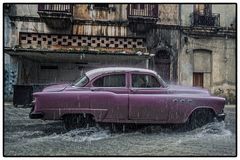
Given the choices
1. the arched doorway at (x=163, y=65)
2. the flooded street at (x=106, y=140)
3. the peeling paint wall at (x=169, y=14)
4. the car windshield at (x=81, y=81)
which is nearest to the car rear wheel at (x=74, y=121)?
the flooded street at (x=106, y=140)

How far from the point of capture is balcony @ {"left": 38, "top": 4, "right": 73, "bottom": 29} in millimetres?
11148

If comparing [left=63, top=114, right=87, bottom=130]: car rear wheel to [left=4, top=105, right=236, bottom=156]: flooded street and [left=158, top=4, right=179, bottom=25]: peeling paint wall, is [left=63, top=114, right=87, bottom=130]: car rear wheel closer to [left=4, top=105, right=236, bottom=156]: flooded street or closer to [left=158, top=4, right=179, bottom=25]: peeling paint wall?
[left=4, top=105, right=236, bottom=156]: flooded street

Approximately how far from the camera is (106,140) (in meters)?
5.93

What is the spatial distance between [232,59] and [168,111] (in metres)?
3.79

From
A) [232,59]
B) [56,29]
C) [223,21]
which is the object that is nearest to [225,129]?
[232,59]

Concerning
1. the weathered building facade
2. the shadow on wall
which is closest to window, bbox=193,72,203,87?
the weathered building facade

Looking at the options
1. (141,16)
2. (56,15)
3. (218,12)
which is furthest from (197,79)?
(56,15)

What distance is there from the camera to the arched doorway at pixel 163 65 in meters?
7.30

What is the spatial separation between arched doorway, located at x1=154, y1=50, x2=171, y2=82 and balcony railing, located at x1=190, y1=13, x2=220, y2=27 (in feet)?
8.35

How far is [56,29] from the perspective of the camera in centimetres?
1116

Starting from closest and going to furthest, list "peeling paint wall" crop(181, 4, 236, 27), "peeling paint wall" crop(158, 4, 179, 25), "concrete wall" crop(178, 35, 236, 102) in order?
"concrete wall" crop(178, 35, 236, 102), "peeling paint wall" crop(181, 4, 236, 27), "peeling paint wall" crop(158, 4, 179, 25)

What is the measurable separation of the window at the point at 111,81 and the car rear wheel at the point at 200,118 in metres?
1.59

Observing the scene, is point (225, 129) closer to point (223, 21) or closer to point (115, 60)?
point (115, 60)

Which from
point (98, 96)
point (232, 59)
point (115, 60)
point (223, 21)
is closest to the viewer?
point (98, 96)
